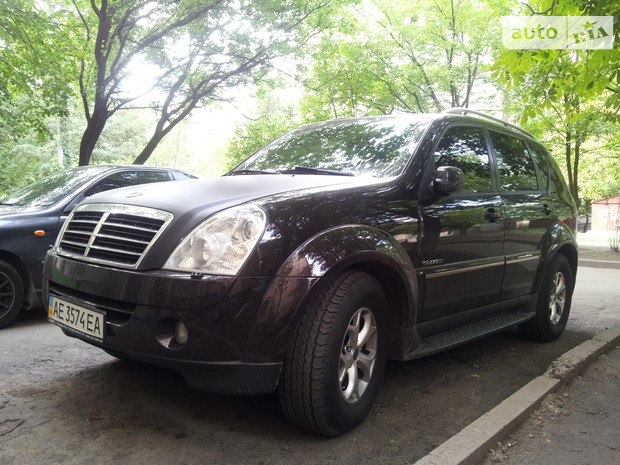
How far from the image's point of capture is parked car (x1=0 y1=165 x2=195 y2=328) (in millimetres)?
4473

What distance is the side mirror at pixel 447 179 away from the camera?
302 centimetres

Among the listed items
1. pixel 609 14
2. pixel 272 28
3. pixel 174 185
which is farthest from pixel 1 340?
pixel 272 28

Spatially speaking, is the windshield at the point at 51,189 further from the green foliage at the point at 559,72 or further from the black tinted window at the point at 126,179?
the green foliage at the point at 559,72

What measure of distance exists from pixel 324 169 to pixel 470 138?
1.21m

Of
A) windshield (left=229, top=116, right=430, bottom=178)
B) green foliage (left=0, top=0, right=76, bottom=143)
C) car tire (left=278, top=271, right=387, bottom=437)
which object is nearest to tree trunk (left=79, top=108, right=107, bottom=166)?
green foliage (left=0, top=0, right=76, bottom=143)

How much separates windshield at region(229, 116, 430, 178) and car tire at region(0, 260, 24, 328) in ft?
7.44

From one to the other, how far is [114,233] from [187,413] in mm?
1033

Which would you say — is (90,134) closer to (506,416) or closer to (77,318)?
(77,318)

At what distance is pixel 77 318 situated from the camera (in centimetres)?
256

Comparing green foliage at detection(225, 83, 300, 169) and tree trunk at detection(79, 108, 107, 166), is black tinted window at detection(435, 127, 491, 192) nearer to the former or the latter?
tree trunk at detection(79, 108, 107, 166)

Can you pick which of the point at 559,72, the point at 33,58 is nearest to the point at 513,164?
the point at 559,72

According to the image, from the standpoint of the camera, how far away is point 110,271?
7.79 ft

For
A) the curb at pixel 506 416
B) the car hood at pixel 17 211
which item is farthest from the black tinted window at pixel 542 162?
the car hood at pixel 17 211

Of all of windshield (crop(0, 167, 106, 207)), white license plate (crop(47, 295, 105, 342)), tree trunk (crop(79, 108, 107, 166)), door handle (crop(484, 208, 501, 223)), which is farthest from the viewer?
tree trunk (crop(79, 108, 107, 166))
